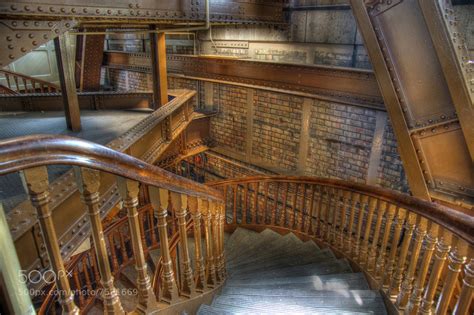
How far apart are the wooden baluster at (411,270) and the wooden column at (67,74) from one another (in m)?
4.37

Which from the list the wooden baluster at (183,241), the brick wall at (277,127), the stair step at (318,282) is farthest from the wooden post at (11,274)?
the brick wall at (277,127)

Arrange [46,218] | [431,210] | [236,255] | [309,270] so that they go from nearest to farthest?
[46,218], [431,210], [309,270], [236,255]

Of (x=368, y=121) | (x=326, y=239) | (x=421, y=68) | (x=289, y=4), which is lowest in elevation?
(x=326, y=239)

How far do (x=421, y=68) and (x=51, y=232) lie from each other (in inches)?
136

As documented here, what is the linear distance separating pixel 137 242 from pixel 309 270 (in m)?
2.42

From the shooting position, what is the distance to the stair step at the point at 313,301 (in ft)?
8.36

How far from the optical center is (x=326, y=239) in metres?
4.04

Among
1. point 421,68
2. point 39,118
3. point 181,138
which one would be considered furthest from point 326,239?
point 39,118

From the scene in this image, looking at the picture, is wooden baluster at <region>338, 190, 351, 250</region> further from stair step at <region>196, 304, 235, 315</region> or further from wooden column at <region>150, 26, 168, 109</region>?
wooden column at <region>150, 26, 168, 109</region>

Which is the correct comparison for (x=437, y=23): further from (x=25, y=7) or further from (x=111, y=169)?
(x=25, y=7)

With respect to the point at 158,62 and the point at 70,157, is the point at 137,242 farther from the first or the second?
the point at 158,62

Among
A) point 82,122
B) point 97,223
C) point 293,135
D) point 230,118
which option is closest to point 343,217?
point 97,223

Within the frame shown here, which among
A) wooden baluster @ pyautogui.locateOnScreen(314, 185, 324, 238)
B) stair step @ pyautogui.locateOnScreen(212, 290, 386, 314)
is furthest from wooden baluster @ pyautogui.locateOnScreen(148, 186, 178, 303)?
wooden baluster @ pyautogui.locateOnScreen(314, 185, 324, 238)

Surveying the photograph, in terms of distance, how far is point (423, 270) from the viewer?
2064 mm
